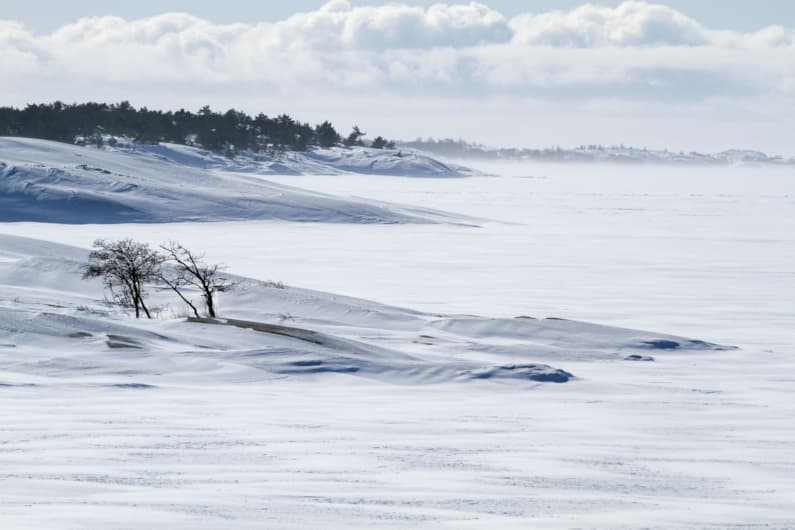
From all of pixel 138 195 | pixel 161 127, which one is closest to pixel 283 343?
pixel 138 195

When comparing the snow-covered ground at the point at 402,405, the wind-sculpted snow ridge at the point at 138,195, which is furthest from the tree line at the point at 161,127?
the snow-covered ground at the point at 402,405

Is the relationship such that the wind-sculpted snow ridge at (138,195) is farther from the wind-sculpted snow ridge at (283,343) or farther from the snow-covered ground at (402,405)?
the wind-sculpted snow ridge at (283,343)

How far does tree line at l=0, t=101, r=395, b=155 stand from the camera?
9425cm

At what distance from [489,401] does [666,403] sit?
183 cm

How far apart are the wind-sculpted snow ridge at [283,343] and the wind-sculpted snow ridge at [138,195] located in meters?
26.8

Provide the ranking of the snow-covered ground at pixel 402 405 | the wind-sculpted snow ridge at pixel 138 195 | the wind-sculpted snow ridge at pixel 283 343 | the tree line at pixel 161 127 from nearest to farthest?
the snow-covered ground at pixel 402 405 < the wind-sculpted snow ridge at pixel 283 343 < the wind-sculpted snow ridge at pixel 138 195 < the tree line at pixel 161 127

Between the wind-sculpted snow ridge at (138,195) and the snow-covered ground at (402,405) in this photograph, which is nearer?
the snow-covered ground at (402,405)

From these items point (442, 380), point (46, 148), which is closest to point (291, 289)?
point (442, 380)

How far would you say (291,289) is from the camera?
2041cm

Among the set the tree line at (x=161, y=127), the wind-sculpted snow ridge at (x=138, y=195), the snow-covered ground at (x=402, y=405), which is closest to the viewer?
the snow-covered ground at (x=402, y=405)

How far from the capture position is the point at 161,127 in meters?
105

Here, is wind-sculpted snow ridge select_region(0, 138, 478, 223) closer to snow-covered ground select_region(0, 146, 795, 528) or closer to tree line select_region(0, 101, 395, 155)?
snow-covered ground select_region(0, 146, 795, 528)

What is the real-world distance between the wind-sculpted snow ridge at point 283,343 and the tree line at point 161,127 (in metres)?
77.0

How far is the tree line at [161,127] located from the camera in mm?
94250
